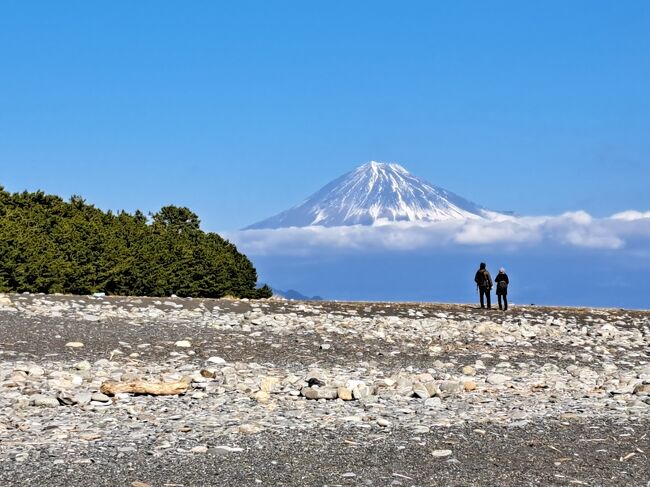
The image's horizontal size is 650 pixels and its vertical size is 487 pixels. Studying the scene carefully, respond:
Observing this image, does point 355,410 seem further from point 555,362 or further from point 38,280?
point 38,280

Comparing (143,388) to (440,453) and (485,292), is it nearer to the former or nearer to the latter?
(440,453)

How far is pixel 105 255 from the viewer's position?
33875mm

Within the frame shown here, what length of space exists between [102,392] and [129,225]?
2733 cm

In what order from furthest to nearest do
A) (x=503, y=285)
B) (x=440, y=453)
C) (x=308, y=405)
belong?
1. (x=503, y=285)
2. (x=308, y=405)
3. (x=440, y=453)

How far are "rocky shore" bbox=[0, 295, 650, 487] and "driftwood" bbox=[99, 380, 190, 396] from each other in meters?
0.13

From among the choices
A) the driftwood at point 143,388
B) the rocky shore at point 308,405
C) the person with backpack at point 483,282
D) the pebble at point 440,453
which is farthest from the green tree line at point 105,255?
the pebble at point 440,453

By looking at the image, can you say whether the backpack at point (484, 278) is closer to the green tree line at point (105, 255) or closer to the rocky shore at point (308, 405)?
the rocky shore at point (308, 405)

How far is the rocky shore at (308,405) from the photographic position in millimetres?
8008

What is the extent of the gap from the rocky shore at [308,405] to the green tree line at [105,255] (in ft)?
27.0

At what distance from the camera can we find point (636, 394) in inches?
503

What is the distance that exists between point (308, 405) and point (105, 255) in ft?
79.3

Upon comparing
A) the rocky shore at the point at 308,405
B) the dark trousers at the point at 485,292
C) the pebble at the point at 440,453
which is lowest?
the pebble at the point at 440,453

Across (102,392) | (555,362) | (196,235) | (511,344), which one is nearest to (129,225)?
(196,235)

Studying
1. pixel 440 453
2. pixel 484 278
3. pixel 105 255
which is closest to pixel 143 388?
pixel 440 453
